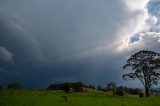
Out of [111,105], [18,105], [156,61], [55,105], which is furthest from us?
[156,61]

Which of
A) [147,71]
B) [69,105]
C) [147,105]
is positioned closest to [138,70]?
[147,71]

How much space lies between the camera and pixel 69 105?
3803cm

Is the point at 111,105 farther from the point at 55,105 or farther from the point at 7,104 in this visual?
the point at 7,104

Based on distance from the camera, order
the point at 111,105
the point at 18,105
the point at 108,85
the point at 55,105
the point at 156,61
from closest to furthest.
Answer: the point at 18,105
the point at 55,105
the point at 111,105
the point at 156,61
the point at 108,85

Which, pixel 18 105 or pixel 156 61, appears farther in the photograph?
pixel 156 61

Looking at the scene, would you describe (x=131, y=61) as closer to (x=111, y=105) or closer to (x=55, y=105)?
(x=111, y=105)

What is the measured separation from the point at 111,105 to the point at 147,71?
4620cm

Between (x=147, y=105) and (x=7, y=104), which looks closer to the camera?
(x=7, y=104)

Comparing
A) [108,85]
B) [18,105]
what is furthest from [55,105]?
[108,85]

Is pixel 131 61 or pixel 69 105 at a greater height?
pixel 131 61

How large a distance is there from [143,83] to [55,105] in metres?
53.8

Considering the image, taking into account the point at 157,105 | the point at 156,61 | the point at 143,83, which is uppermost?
the point at 156,61

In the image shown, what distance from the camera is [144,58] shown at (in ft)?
279

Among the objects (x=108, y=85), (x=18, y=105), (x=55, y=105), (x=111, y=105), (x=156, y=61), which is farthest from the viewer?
(x=108, y=85)
